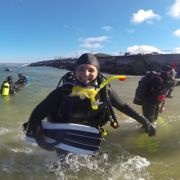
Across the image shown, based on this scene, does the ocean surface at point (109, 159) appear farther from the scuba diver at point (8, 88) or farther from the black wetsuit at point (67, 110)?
the scuba diver at point (8, 88)

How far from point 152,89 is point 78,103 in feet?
11.2

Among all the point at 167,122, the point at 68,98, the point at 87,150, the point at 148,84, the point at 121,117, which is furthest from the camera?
the point at 121,117

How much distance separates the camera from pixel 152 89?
7078mm

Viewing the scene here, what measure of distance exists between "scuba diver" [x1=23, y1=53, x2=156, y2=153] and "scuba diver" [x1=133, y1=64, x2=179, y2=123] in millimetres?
2921

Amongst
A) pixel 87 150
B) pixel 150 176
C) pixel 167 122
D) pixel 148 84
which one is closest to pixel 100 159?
pixel 150 176

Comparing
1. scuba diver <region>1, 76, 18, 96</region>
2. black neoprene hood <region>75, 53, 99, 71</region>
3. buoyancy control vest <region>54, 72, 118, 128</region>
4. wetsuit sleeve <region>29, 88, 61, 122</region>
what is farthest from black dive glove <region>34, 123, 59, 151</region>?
scuba diver <region>1, 76, 18, 96</region>

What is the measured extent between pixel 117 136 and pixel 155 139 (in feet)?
2.92

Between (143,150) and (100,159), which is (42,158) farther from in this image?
(143,150)

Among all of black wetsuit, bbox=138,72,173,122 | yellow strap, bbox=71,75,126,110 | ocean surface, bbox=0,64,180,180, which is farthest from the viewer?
black wetsuit, bbox=138,72,173,122

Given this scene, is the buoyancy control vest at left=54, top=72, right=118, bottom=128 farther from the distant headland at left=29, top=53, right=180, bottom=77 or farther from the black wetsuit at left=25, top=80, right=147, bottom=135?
the distant headland at left=29, top=53, right=180, bottom=77

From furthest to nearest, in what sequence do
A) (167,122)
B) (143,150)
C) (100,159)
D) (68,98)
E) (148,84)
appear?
(167,122) < (148,84) < (143,150) < (100,159) < (68,98)

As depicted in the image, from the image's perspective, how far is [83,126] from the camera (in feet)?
13.6

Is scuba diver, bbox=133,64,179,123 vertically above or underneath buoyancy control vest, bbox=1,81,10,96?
above

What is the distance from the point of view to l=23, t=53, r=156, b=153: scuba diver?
3.99 meters
